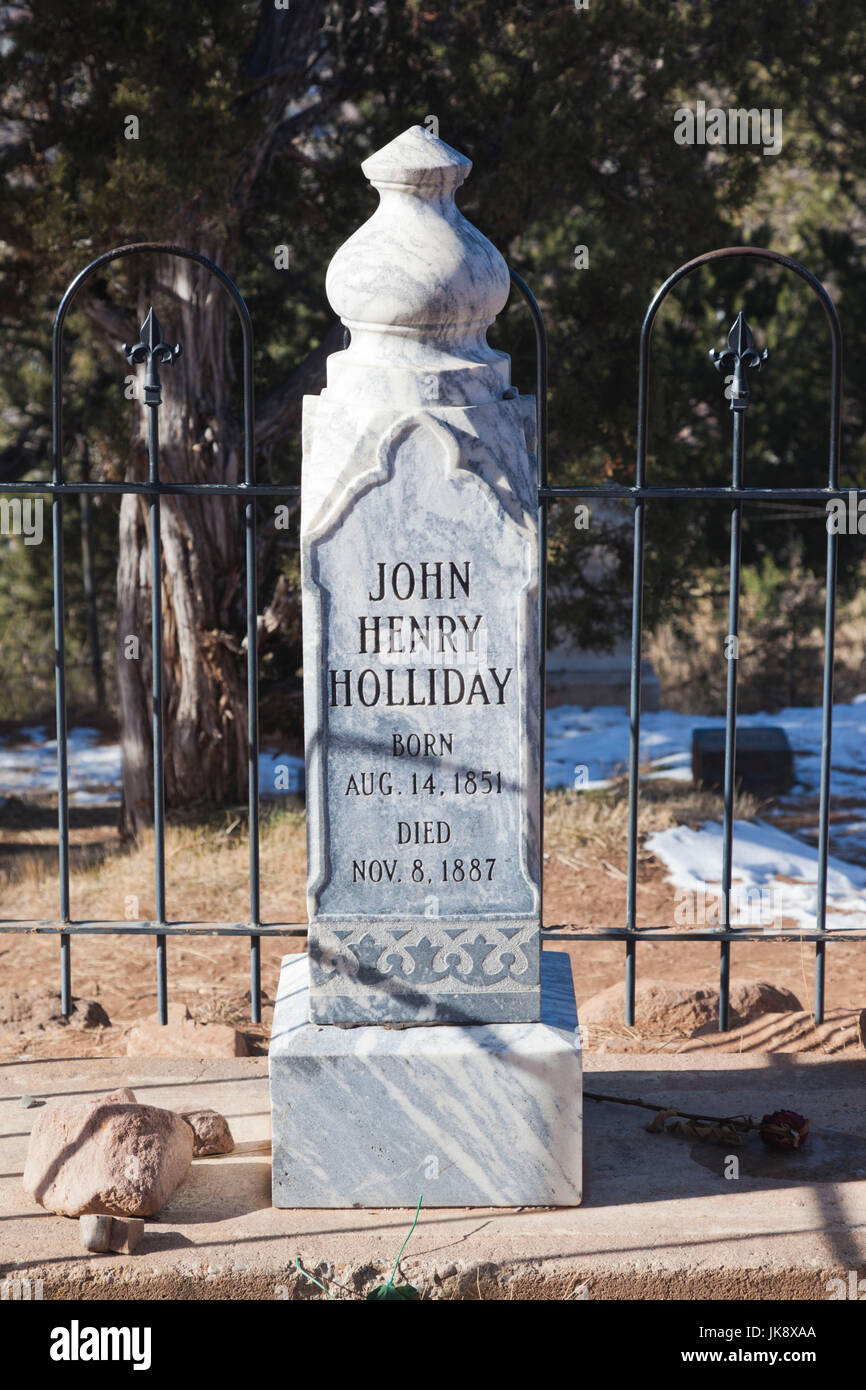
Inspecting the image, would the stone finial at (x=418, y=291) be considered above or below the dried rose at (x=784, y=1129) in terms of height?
above

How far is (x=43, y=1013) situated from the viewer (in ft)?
14.7

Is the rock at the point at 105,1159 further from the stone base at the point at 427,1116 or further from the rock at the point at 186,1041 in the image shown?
the rock at the point at 186,1041

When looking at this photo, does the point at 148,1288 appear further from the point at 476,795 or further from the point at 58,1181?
the point at 476,795

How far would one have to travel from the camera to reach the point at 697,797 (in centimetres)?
849

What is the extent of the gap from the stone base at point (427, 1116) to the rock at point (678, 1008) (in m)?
1.31

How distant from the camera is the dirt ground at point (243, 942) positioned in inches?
173

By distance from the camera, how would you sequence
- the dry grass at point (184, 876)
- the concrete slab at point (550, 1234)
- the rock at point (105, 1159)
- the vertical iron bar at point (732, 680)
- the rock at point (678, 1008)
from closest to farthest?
the concrete slab at point (550, 1234)
the rock at point (105, 1159)
the vertical iron bar at point (732, 680)
the rock at point (678, 1008)
the dry grass at point (184, 876)

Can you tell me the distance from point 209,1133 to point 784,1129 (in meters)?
1.34

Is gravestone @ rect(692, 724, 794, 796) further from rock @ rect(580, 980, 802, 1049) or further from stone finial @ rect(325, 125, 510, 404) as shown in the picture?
stone finial @ rect(325, 125, 510, 404)

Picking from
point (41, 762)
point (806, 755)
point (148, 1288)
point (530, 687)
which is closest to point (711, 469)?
point (806, 755)

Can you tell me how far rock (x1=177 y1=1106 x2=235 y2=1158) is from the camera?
3.38 m

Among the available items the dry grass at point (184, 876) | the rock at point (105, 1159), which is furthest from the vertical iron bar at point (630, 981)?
the dry grass at point (184, 876)

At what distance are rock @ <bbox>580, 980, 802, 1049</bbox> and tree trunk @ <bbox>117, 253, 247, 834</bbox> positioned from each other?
14.2ft

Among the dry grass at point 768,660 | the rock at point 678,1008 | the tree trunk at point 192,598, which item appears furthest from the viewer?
the dry grass at point 768,660
